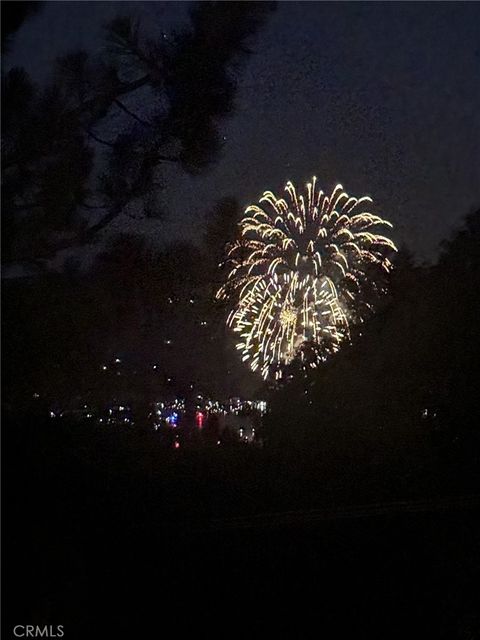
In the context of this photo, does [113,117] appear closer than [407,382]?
Yes

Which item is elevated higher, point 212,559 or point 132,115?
point 132,115

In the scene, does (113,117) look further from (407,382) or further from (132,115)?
(407,382)

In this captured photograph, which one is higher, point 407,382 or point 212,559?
point 407,382

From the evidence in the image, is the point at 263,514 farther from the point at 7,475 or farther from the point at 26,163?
the point at 26,163

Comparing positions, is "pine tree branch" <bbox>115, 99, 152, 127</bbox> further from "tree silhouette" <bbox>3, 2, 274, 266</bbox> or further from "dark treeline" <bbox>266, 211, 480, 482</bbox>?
"dark treeline" <bbox>266, 211, 480, 482</bbox>

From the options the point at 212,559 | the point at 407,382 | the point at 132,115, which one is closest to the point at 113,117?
the point at 132,115

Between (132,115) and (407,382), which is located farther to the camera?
(407,382)

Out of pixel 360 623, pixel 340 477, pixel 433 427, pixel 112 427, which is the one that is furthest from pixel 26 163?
pixel 433 427

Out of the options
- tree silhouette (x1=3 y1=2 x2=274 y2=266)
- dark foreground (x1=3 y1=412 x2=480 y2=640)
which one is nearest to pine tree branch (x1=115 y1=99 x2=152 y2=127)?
tree silhouette (x1=3 y1=2 x2=274 y2=266)
